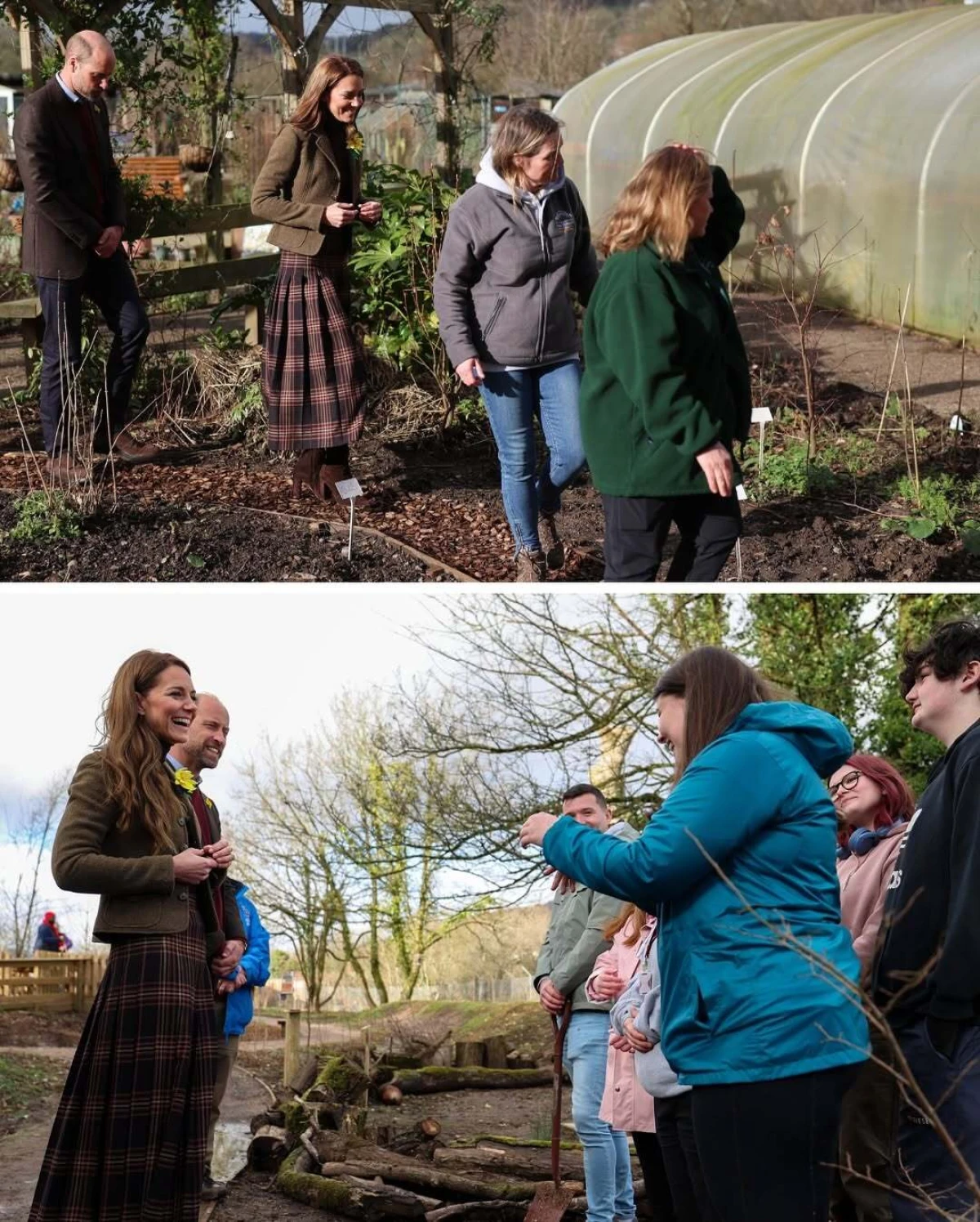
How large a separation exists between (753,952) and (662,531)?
197 cm

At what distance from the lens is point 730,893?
2848mm

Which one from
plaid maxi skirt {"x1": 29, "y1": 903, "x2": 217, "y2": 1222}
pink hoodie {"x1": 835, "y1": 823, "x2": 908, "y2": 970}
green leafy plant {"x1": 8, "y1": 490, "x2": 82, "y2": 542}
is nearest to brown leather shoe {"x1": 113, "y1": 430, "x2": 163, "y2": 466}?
green leafy plant {"x1": 8, "y1": 490, "x2": 82, "y2": 542}

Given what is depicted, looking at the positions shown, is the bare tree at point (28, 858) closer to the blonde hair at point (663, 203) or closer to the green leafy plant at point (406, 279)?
the green leafy plant at point (406, 279)

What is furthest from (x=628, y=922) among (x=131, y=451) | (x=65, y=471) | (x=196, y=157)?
(x=196, y=157)

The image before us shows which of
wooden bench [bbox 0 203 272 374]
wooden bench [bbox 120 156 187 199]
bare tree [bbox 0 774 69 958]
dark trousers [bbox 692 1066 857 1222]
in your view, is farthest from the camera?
wooden bench [bbox 120 156 187 199]

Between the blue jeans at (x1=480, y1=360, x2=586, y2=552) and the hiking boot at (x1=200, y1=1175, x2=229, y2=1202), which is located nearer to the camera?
the hiking boot at (x1=200, y1=1175, x2=229, y2=1202)

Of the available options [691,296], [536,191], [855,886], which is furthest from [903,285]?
[855,886]

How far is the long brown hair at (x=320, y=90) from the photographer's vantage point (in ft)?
18.9

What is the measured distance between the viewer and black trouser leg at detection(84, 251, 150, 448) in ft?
21.2

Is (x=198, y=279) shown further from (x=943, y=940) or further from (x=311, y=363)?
(x=943, y=940)

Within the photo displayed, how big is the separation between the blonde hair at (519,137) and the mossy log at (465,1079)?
3.95 m

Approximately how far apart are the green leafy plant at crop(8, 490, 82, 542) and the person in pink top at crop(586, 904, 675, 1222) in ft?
8.86

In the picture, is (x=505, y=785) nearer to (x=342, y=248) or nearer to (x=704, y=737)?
(x=342, y=248)

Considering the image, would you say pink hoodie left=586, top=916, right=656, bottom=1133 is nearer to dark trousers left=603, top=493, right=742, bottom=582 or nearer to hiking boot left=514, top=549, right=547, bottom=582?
dark trousers left=603, top=493, right=742, bottom=582
